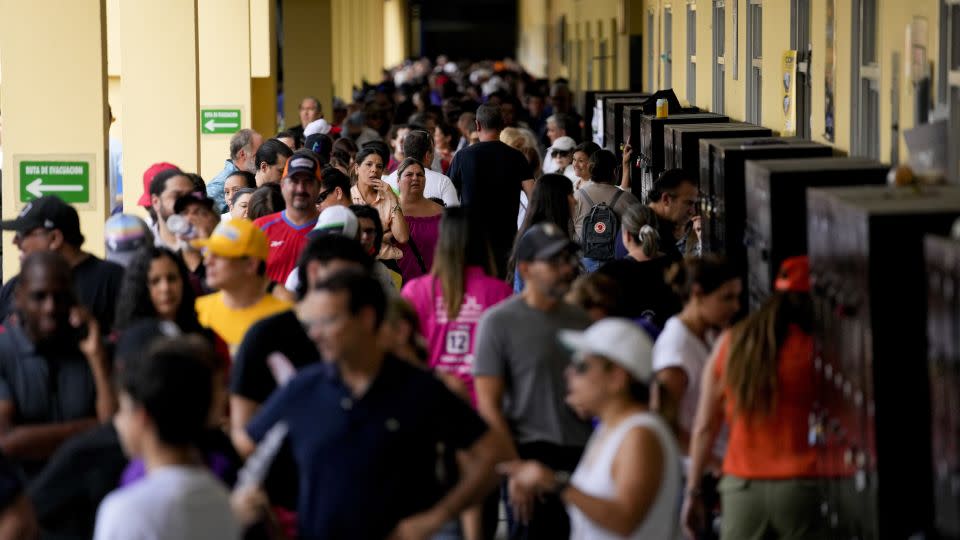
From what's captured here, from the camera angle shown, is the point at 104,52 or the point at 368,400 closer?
the point at 368,400

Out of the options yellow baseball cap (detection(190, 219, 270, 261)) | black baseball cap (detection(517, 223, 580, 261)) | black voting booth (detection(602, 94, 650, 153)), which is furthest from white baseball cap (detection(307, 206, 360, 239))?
black voting booth (detection(602, 94, 650, 153))

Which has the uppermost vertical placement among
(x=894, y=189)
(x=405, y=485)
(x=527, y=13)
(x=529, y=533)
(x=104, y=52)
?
(x=527, y=13)

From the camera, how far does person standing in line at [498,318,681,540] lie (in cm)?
460

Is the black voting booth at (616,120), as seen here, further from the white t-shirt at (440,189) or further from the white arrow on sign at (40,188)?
the white arrow on sign at (40,188)

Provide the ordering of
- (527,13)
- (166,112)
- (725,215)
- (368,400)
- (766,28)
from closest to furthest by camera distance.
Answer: (368,400)
(725,215)
(766,28)
(166,112)
(527,13)

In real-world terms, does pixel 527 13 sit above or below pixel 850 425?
above

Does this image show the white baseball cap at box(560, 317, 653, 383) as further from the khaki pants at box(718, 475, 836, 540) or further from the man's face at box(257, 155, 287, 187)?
the man's face at box(257, 155, 287, 187)

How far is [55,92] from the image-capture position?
1062cm

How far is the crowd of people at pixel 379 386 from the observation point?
4.53 meters

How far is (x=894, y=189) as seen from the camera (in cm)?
588

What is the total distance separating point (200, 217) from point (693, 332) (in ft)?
10.1

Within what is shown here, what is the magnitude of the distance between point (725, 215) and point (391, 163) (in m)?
6.81

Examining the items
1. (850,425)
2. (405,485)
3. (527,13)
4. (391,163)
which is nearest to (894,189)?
(850,425)

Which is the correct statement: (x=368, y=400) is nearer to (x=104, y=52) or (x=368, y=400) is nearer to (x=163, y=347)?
(x=163, y=347)
